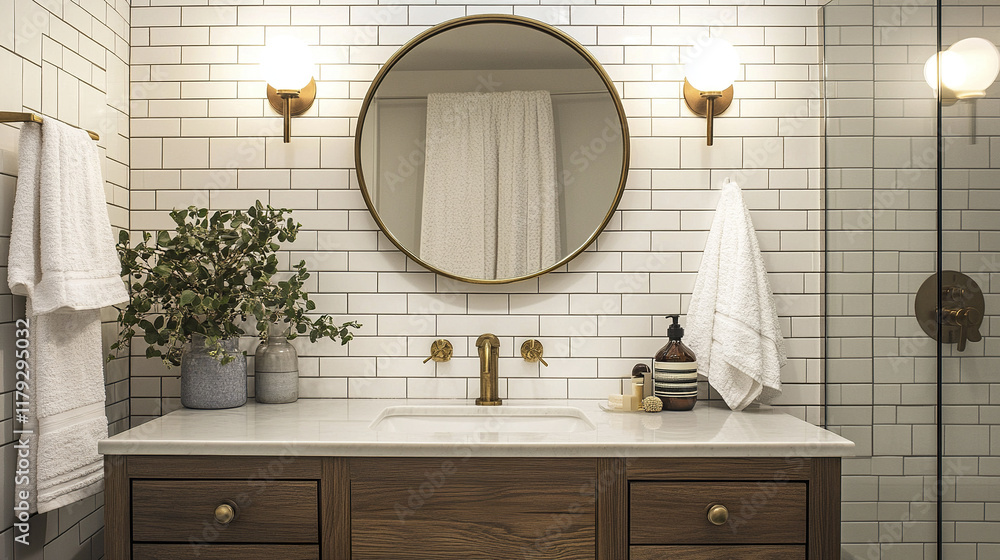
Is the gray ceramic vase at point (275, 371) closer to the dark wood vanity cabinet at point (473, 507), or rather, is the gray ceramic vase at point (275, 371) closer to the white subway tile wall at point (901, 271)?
the dark wood vanity cabinet at point (473, 507)

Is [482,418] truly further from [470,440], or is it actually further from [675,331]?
[675,331]

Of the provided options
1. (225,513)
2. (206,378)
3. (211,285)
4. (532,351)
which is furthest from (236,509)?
(532,351)

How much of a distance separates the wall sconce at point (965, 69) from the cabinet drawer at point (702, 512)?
37.3 inches

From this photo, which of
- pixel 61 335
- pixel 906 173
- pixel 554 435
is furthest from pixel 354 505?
pixel 906 173

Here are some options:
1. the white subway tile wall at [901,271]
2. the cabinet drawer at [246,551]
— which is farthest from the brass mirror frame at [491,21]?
the cabinet drawer at [246,551]

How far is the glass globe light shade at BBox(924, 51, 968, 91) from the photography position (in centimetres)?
148

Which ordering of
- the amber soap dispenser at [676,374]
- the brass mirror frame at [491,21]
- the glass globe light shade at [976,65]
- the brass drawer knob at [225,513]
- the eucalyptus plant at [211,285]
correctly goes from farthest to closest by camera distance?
the brass mirror frame at [491,21], the amber soap dispenser at [676,374], the eucalyptus plant at [211,285], the brass drawer knob at [225,513], the glass globe light shade at [976,65]

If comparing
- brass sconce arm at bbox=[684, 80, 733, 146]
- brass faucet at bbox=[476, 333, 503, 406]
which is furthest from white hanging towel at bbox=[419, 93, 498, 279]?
brass sconce arm at bbox=[684, 80, 733, 146]

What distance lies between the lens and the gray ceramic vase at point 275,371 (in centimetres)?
196

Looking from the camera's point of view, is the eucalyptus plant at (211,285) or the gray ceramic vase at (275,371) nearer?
the eucalyptus plant at (211,285)

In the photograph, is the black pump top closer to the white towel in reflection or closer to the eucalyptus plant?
the white towel in reflection

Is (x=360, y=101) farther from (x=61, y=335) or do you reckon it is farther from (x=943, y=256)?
(x=943, y=256)

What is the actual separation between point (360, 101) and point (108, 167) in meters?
0.76

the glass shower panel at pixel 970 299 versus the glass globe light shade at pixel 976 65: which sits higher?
the glass globe light shade at pixel 976 65
